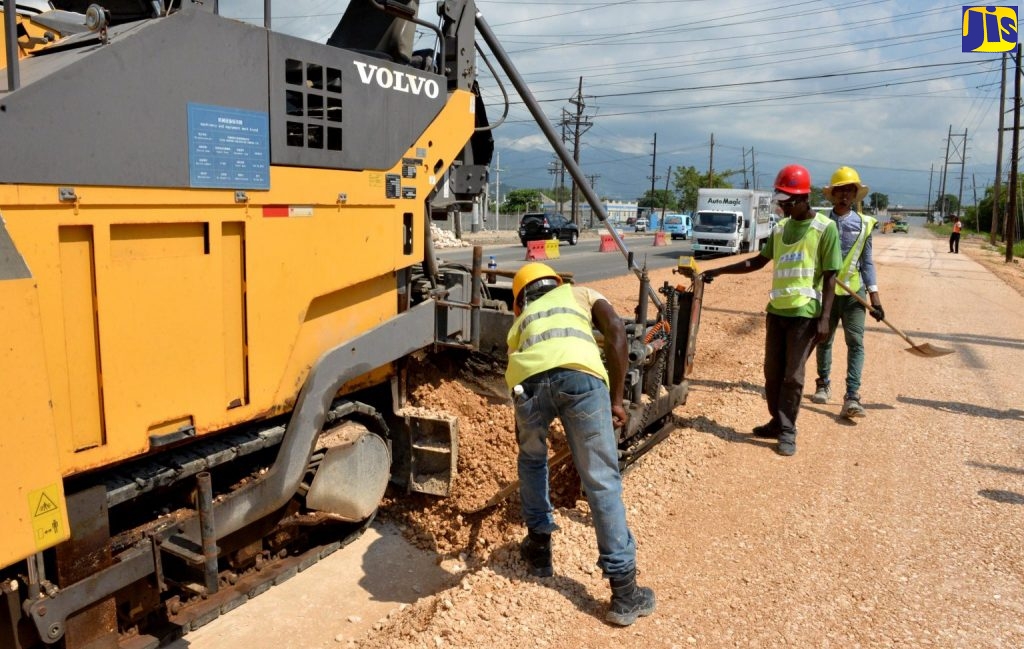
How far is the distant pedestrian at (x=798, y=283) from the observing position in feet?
17.8

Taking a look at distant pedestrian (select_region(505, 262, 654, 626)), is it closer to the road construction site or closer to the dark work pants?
the road construction site

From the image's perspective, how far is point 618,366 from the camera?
3592 mm

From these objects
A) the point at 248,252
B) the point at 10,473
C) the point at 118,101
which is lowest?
the point at 10,473

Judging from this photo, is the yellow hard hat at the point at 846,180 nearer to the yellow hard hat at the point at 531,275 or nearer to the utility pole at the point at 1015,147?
the yellow hard hat at the point at 531,275

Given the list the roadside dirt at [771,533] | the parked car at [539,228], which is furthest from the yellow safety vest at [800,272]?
the parked car at [539,228]

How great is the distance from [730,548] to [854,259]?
3.40 m

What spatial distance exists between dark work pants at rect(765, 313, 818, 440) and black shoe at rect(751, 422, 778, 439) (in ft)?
0.33

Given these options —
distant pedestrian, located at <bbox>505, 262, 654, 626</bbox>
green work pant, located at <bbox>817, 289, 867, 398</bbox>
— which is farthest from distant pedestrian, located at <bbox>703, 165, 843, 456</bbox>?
distant pedestrian, located at <bbox>505, 262, 654, 626</bbox>

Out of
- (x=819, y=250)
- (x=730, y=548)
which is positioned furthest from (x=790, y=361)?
(x=730, y=548)

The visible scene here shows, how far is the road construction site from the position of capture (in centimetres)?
336

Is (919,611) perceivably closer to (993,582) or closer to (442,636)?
(993,582)

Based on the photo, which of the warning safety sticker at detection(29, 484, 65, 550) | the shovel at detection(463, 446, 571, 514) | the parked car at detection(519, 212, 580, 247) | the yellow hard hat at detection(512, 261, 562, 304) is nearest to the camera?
the warning safety sticker at detection(29, 484, 65, 550)

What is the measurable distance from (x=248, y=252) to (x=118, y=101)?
2.57 ft

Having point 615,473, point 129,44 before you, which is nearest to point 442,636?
point 615,473
